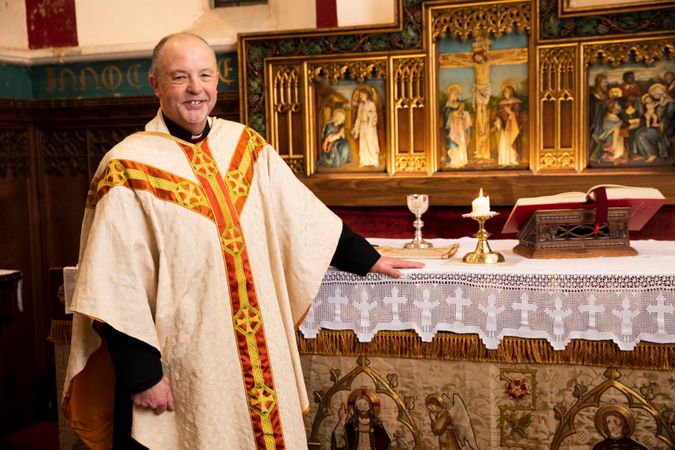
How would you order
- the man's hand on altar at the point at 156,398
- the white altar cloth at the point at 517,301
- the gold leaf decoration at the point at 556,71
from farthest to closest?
the gold leaf decoration at the point at 556,71 → the white altar cloth at the point at 517,301 → the man's hand on altar at the point at 156,398

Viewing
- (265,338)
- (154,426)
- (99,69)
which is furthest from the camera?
(99,69)

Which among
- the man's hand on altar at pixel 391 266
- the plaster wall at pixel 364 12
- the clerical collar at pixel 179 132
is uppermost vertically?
the plaster wall at pixel 364 12

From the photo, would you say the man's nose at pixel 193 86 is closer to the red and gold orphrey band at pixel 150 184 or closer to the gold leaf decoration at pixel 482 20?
the red and gold orphrey band at pixel 150 184

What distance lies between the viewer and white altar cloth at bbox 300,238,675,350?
9.63 feet

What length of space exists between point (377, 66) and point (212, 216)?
242 centimetres

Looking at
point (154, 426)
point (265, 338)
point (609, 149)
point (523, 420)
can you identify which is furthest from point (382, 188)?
point (154, 426)

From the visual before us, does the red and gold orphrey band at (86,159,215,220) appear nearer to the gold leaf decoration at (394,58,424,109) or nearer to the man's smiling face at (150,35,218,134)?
the man's smiling face at (150,35,218,134)

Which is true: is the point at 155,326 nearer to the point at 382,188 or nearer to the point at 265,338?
the point at 265,338

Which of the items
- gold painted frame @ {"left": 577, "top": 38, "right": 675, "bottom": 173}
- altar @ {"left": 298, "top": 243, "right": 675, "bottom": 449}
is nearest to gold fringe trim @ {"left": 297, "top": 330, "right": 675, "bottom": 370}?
altar @ {"left": 298, "top": 243, "right": 675, "bottom": 449}

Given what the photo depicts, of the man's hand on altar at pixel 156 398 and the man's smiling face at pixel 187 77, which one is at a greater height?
the man's smiling face at pixel 187 77

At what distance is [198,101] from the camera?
246 centimetres

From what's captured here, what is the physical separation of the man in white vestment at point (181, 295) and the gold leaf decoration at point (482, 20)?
2169 millimetres

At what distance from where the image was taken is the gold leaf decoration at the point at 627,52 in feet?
13.6

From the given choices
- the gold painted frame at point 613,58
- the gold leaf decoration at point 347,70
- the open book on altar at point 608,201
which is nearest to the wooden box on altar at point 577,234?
the open book on altar at point 608,201
